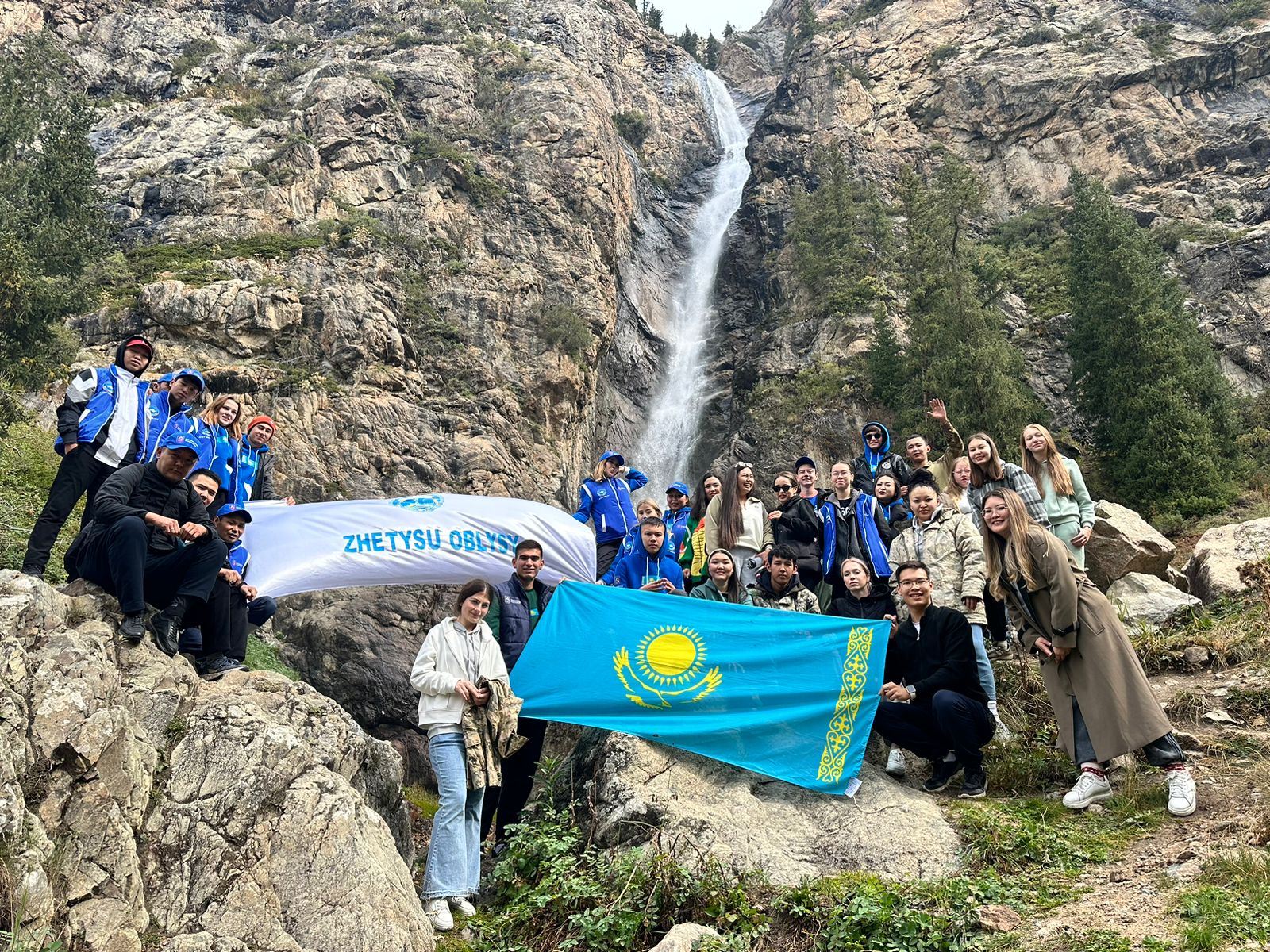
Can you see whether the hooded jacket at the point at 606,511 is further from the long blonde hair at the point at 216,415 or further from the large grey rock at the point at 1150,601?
the large grey rock at the point at 1150,601

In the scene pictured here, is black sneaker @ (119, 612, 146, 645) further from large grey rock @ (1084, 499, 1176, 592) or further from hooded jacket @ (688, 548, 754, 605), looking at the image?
large grey rock @ (1084, 499, 1176, 592)

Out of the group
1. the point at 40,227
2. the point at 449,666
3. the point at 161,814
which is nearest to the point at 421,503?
the point at 449,666

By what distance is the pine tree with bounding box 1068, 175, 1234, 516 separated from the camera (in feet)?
65.5

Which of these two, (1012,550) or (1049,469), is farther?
(1049,469)

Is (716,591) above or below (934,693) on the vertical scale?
above

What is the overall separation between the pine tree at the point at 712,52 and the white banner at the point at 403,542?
65.4 m

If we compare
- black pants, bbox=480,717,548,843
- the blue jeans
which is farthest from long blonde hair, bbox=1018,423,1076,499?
the blue jeans

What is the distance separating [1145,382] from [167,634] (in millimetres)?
22085

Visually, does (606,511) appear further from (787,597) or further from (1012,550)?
(1012,550)

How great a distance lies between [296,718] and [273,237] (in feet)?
79.8

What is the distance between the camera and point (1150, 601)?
410 inches

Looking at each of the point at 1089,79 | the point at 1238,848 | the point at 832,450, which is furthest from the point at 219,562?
the point at 1089,79

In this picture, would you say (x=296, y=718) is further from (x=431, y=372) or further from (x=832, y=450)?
(x=832, y=450)

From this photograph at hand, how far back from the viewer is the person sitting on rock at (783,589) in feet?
25.1
